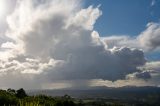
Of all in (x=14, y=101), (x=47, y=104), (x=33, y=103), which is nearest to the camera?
(x=33, y=103)

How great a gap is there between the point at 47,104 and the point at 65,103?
11347 millimetres

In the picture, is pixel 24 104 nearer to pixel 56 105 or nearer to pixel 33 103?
→ pixel 33 103

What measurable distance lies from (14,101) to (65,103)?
27.7m

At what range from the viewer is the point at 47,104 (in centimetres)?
18912

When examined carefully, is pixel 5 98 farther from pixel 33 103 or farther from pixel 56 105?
pixel 33 103

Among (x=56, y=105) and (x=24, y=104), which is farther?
(x=56, y=105)

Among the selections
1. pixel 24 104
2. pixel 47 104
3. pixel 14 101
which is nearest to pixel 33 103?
pixel 24 104

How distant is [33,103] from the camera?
638 inches

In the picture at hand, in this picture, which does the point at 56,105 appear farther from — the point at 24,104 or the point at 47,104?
the point at 24,104

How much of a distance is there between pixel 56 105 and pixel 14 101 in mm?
22131

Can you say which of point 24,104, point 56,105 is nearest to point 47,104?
point 56,105

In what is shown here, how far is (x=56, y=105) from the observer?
179750 mm

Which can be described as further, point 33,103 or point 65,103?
point 65,103

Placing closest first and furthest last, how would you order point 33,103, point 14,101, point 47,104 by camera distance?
point 33,103 < point 14,101 < point 47,104
